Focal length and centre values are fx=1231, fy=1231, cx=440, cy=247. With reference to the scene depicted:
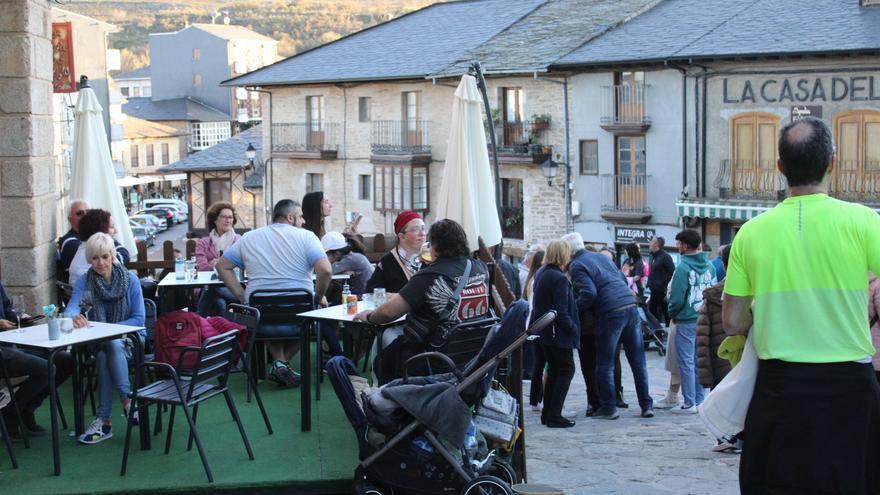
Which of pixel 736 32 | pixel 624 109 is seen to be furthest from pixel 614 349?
pixel 624 109

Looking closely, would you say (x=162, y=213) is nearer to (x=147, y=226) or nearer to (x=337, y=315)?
(x=147, y=226)

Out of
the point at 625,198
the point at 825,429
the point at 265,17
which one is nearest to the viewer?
the point at 825,429

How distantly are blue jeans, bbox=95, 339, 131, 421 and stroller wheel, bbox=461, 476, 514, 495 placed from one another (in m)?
2.69

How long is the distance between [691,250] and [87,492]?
5.63 metres

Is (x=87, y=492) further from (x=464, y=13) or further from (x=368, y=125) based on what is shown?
(x=464, y=13)

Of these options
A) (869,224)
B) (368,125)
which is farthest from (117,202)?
(368,125)

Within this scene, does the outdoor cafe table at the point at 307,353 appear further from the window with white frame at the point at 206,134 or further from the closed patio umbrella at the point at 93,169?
the window with white frame at the point at 206,134

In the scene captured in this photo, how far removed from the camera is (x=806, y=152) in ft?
14.7

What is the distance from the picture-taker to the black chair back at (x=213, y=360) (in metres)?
7.17

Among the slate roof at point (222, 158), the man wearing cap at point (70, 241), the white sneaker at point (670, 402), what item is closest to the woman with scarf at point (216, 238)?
the man wearing cap at point (70, 241)

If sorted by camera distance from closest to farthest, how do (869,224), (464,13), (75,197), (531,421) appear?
(869,224) < (531,421) < (75,197) < (464,13)

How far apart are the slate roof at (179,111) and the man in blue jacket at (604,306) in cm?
7386

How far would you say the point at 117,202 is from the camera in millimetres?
11828

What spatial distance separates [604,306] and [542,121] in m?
29.7
